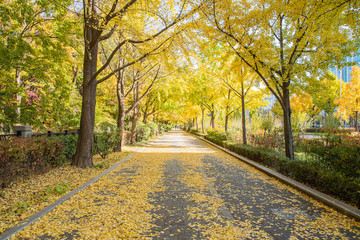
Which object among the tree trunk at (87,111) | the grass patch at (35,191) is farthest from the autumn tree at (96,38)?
the grass patch at (35,191)

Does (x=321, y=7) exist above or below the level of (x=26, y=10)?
below

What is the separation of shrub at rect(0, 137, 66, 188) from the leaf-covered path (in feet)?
5.95

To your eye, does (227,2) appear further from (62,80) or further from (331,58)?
(62,80)

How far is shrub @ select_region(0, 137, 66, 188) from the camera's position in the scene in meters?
5.32

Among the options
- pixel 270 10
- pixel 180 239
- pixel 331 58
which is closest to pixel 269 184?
pixel 180 239

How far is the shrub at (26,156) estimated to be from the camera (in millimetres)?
5322

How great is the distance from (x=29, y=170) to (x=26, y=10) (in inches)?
242

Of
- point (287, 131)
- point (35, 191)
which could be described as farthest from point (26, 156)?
point (287, 131)

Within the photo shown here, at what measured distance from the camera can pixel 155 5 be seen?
26.0 feet

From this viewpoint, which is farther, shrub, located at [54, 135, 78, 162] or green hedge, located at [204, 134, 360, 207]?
shrub, located at [54, 135, 78, 162]

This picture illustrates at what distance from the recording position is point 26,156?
241 inches

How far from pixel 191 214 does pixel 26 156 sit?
487 centimetres

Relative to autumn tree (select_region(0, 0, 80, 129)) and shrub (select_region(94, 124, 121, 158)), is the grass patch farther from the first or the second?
autumn tree (select_region(0, 0, 80, 129))

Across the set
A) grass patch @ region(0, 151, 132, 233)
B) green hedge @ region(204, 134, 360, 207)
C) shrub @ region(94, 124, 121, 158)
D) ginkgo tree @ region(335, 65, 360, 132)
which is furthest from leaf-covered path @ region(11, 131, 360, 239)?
ginkgo tree @ region(335, 65, 360, 132)
